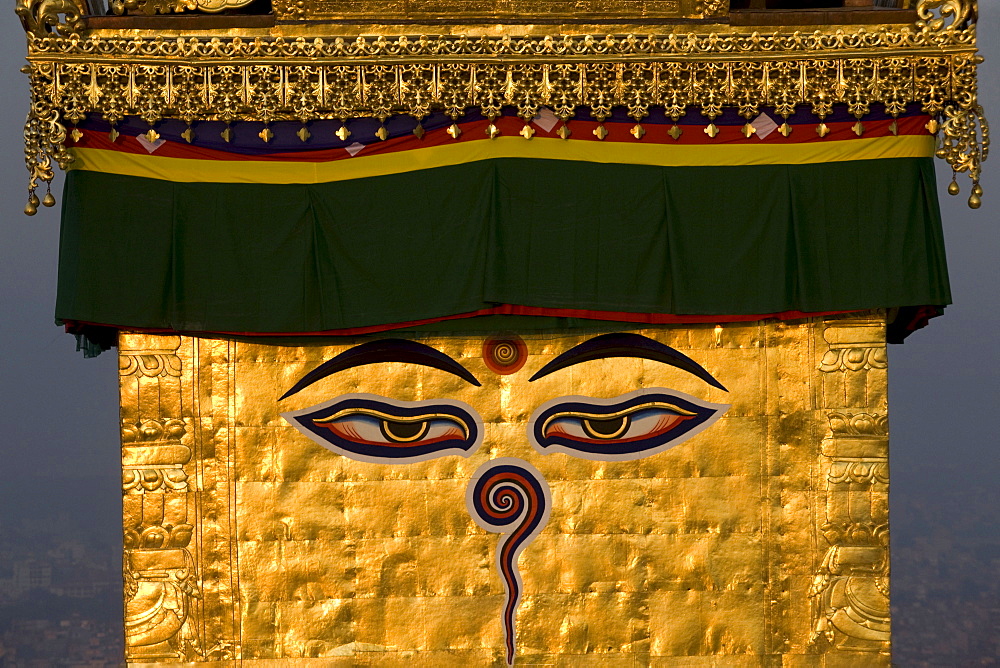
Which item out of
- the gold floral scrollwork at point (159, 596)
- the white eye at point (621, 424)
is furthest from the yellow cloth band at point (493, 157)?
the gold floral scrollwork at point (159, 596)

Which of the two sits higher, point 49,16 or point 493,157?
point 49,16

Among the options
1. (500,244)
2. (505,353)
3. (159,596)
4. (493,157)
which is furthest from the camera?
(505,353)

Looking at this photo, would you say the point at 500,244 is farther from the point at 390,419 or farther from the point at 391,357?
the point at 390,419

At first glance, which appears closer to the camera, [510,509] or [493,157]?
[493,157]

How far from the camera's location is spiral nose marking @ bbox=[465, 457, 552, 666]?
9336 mm

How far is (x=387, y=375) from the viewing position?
369 inches

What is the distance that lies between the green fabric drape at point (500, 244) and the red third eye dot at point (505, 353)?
50 cm

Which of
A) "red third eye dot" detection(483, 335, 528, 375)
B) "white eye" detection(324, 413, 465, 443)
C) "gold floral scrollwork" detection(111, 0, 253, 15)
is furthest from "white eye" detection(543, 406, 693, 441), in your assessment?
"gold floral scrollwork" detection(111, 0, 253, 15)

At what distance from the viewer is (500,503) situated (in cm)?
935

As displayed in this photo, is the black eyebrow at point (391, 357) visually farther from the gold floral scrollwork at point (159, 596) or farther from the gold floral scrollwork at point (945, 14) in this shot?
the gold floral scrollwork at point (945, 14)

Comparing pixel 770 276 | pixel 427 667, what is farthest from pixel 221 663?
pixel 770 276

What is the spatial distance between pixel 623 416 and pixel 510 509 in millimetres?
993

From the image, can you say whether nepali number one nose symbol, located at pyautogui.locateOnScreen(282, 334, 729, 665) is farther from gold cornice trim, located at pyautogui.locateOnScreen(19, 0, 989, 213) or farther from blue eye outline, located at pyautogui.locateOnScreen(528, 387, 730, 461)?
gold cornice trim, located at pyautogui.locateOnScreen(19, 0, 989, 213)

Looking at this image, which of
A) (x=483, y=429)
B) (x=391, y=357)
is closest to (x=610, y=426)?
(x=483, y=429)
